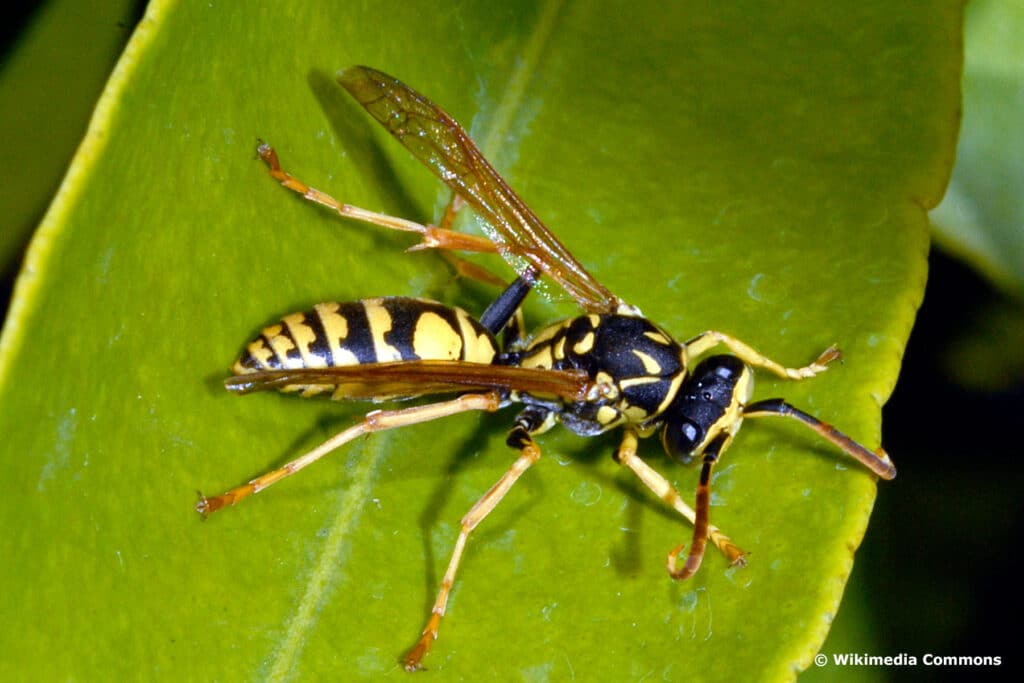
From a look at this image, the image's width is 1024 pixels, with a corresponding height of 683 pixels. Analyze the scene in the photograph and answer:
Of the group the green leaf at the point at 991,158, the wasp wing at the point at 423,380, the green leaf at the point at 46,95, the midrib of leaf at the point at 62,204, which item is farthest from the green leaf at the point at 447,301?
the green leaf at the point at 46,95

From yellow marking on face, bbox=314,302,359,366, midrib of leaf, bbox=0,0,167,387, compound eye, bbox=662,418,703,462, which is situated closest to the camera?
midrib of leaf, bbox=0,0,167,387

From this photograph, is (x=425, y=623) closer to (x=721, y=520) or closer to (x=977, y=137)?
(x=721, y=520)

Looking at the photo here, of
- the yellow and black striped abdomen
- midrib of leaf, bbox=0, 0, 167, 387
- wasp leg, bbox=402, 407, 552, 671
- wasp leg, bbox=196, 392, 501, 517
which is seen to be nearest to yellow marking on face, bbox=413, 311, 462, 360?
the yellow and black striped abdomen

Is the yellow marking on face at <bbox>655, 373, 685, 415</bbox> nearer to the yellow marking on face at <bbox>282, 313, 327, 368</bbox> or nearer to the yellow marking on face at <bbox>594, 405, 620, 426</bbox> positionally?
the yellow marking on face at <bbox>594, 405, 620, 426</bbox>

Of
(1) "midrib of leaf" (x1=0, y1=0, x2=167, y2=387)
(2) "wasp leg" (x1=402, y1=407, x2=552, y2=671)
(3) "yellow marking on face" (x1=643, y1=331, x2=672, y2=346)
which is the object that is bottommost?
(2) "wasp leg" (x1=402, y1=407, x2=552, y2=671)

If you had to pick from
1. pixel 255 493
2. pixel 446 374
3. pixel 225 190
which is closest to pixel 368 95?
pixel 225 190
